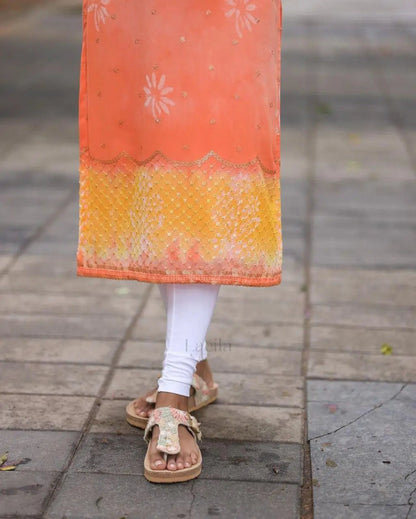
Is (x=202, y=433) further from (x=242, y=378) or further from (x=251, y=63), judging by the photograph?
(x=251, y=63)

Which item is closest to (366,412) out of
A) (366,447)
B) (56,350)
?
(366,447)

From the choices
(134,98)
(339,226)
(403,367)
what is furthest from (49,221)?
(134,98)

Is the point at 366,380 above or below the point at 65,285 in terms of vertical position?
below

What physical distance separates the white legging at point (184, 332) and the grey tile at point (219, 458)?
0.21 meters

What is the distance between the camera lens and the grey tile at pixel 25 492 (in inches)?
98.4

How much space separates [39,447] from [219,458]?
52 centimetres

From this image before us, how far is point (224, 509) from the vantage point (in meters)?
2.53

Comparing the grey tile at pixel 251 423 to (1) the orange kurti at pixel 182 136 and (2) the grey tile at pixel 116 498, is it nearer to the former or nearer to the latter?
(2) the grey tile at pixel 116 498

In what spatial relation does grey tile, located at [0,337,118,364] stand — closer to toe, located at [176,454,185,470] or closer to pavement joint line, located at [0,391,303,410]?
pavement joint line, located at [0,391,303,410]

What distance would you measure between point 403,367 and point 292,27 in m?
14.1

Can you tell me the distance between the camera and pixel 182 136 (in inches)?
106

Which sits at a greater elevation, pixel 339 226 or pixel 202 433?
pixel 339 226

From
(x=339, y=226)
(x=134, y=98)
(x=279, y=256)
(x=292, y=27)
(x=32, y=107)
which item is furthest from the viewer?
(x=292, y=27)

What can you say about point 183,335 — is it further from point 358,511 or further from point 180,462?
point 358,511
